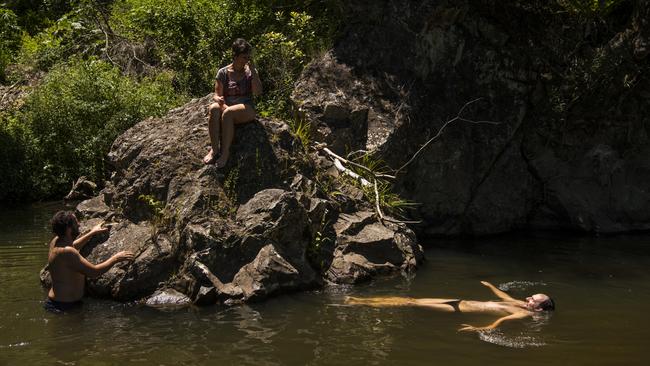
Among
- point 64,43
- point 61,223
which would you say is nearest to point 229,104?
point 61,223

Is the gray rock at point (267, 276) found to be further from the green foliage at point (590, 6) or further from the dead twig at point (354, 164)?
the green foliage at point (590, 6)

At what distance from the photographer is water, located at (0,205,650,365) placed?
301 inches

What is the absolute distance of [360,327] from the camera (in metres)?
8.59

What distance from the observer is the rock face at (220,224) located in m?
9.57

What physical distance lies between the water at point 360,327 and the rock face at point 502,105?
2.36m

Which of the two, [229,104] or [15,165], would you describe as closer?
[229,104]

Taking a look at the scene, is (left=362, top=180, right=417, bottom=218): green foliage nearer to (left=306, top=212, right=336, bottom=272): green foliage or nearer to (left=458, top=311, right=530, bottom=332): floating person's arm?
(left=306, top=212, right=336, bottom=272): green foliage

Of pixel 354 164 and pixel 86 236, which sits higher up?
pixel 354 164

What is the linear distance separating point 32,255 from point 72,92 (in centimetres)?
516

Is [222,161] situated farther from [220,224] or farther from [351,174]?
[351,174]

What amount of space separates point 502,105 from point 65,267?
801 centimetres

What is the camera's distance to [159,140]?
10875 mm

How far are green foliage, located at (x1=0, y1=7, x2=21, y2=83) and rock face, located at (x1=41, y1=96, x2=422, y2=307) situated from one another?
294 inches

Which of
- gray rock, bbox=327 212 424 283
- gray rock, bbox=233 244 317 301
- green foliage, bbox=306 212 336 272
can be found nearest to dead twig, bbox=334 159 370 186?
gray rock, bbox=327 212 424 283
